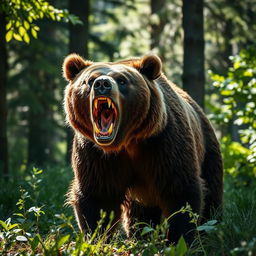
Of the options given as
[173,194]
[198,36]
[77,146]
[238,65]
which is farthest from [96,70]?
[198,36]

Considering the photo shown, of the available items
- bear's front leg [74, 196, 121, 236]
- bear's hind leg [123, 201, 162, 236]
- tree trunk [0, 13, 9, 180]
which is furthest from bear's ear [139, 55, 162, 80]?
tree trunk [0, 13, 9, 180]

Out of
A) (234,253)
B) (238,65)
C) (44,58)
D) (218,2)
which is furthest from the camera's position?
(44,58)

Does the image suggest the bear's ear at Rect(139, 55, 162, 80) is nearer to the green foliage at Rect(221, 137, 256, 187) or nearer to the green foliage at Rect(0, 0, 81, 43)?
the green foliage at Rect(0, 0, 81, 43)

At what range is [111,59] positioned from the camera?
1677 cm

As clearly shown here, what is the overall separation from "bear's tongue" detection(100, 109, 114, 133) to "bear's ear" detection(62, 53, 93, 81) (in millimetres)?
612

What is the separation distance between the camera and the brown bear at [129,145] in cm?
474

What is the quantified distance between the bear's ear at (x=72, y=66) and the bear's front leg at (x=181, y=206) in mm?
1589

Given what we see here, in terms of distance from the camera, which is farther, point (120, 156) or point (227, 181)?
point (227, 181)

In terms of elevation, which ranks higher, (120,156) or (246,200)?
(120,156)

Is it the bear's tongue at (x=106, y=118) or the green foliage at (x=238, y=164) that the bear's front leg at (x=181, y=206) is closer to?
the bear's tongue at (x=106, y=118)

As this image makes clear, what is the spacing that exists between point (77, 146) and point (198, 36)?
511cm

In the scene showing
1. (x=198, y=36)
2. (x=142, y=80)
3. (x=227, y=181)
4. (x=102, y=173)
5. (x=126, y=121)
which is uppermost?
(x=198, y=36)

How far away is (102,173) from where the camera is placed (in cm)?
504

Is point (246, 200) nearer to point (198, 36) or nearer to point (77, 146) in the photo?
point (77, 146)
